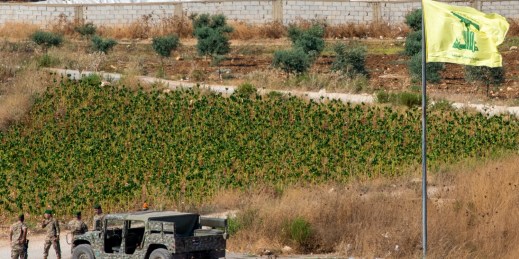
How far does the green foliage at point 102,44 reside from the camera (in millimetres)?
44688

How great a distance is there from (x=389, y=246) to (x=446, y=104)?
11.7 metres

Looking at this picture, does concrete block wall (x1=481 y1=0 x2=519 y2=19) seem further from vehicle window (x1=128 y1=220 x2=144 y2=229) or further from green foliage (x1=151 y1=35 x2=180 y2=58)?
vehicle window (x1=128 y1=220 x2=144 y2=229)

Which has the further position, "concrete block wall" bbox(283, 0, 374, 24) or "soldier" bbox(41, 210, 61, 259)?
"concrete block wall" bbox(283, 0, 374, 24)

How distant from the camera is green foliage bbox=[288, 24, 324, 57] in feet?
140

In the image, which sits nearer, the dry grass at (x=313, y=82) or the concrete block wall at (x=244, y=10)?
the dry grass at (x=313, y=82)

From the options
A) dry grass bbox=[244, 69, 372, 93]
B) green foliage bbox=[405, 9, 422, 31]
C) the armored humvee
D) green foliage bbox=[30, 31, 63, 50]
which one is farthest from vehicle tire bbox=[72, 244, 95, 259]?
green foliage bbox=[405, 9, 422, 31]

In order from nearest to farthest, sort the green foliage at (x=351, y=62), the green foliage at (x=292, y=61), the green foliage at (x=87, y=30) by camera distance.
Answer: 1. the green foliage at (x=292, y=61)
2. the green foliage at (x=351, y=62)
3. the green foliage at (x=87, y=30)

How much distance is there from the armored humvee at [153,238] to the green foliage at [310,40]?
22999 mm

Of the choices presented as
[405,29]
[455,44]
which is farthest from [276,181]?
[405,29]

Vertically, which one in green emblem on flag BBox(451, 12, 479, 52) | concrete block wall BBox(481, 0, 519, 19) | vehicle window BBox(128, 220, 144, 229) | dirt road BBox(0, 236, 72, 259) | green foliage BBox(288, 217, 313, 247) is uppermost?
green emblem on flag BBox(451, 12, 479, 52)

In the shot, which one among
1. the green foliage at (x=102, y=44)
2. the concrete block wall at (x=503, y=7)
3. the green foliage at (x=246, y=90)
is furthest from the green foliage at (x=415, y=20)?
the green foliage at (x=246, y=90)

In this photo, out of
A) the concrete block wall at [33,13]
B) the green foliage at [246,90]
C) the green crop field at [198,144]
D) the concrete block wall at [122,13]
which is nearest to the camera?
the green crop field at [198,144]

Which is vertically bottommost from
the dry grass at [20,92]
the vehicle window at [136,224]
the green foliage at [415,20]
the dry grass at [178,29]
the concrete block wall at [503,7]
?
the vehicle window at [136,224]

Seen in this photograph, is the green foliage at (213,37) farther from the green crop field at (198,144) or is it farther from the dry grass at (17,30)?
the green crop field at (198,144)
